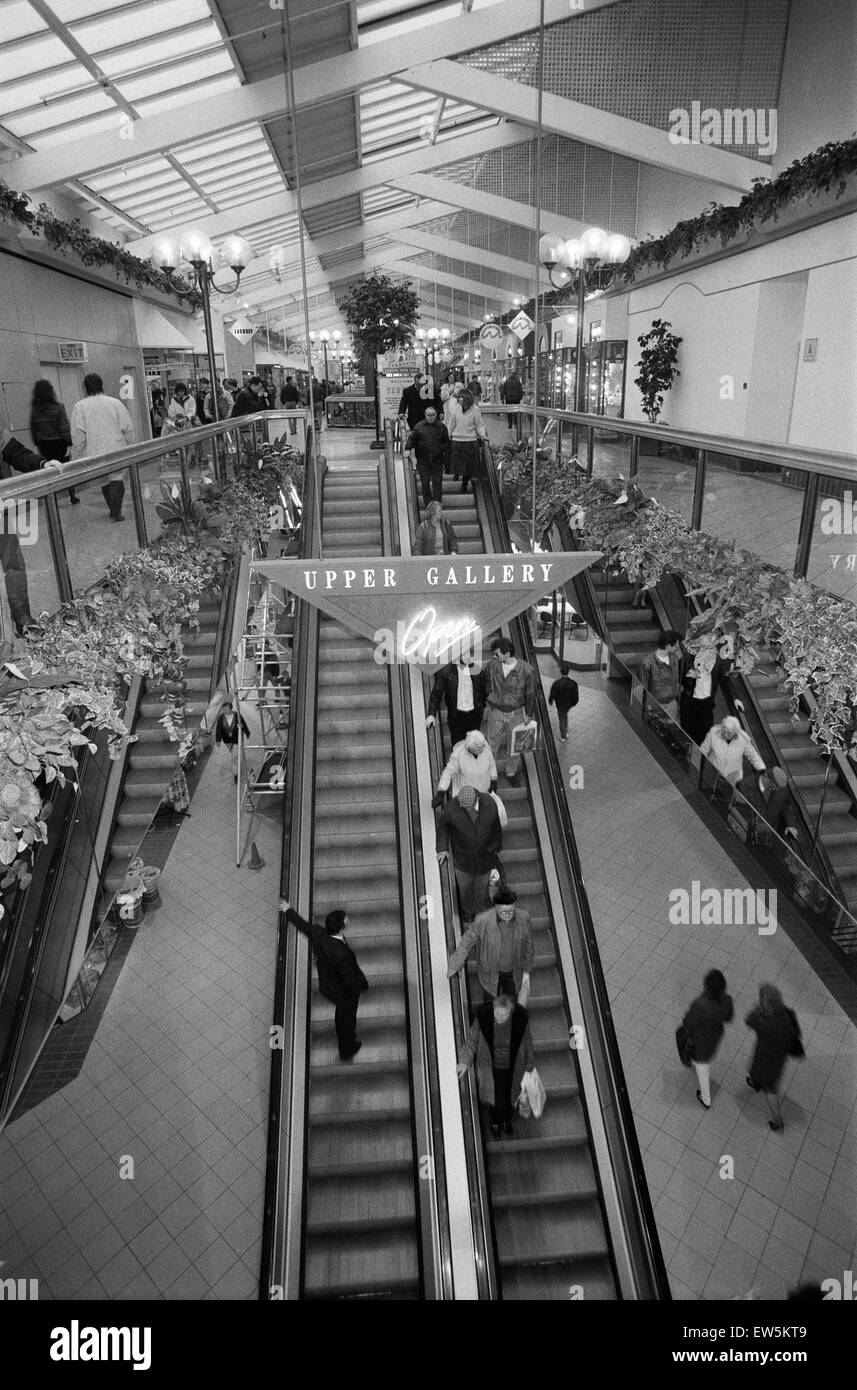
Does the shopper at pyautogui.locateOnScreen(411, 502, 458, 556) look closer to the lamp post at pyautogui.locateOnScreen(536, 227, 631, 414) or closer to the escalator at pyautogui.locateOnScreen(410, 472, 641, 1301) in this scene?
the lamp post at pyautogui.locateOnScreen(536, 227, 631, 414)

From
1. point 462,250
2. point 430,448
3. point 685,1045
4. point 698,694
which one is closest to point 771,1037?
point 685,1045

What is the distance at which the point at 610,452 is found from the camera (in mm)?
8047

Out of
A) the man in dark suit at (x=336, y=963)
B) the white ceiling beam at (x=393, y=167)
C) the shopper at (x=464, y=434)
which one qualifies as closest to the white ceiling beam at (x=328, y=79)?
the shopper at (x=464, y=434)

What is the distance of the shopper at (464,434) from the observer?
32.7ft

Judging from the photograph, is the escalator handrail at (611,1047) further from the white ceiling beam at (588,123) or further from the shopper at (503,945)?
the white ceiling beam at (588,123)

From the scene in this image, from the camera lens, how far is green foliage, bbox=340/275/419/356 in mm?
14281

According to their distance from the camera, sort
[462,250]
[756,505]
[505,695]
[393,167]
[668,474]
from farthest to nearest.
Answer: [462,250], [393,167], [505,695], [668,474], [756,505]

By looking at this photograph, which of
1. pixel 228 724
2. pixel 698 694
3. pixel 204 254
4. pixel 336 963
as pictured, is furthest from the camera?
pixel 204 254

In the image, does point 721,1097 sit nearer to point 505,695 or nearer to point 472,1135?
point 472,1135

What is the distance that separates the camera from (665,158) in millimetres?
11805

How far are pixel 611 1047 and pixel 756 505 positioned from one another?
12.7 ft

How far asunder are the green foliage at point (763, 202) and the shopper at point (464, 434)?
4.27 metres

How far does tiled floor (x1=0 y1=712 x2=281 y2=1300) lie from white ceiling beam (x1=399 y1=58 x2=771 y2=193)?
11921mm

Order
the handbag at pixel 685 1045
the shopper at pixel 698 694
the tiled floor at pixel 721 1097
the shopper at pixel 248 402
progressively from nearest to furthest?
the tiled floor at pixel 721 1097, the handbag at pixel 685 1045, the shopper at pixel 698 694, the shopper at pixel 248 402
